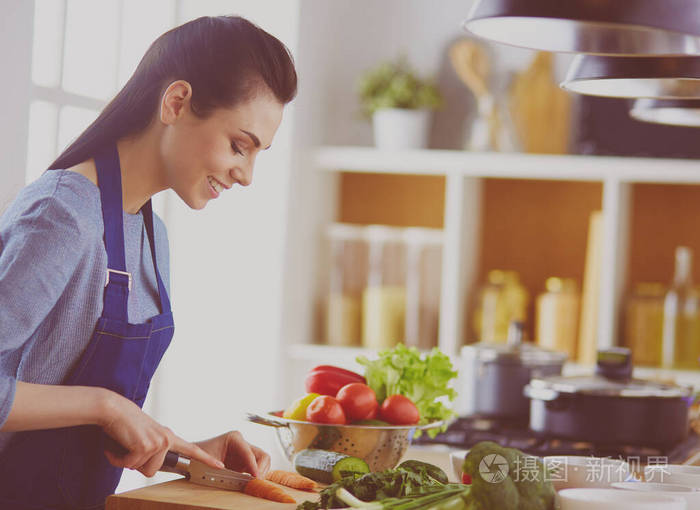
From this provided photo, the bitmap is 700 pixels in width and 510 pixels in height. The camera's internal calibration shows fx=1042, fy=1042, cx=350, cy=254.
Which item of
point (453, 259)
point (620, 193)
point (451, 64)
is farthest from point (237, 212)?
point (620, 193)

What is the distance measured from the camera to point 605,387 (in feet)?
7.62

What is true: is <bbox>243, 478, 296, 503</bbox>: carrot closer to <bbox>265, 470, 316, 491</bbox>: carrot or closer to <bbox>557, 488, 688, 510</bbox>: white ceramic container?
<bbox>265, 470, 316, 491</bbox>: carrot

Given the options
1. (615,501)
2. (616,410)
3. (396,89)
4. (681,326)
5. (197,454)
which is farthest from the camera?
(396,89)

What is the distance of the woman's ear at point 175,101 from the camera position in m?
1.62

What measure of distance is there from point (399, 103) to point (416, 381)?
217 cm

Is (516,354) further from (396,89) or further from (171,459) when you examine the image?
(396,89)

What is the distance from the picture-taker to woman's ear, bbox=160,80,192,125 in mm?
1617

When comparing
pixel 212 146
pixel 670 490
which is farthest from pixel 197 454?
pixel 670 490

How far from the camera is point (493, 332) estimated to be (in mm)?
3859

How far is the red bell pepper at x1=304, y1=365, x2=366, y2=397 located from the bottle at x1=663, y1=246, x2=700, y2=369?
2.10m

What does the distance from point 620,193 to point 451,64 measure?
885mm

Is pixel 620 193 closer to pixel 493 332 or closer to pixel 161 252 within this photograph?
pixel 493 332

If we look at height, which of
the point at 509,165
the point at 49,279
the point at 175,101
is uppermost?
the point at 509,165

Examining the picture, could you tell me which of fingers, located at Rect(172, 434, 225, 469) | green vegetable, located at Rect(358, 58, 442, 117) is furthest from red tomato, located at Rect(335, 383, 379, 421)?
green vegetable, located at Rect(358, 58, 442, 117)
